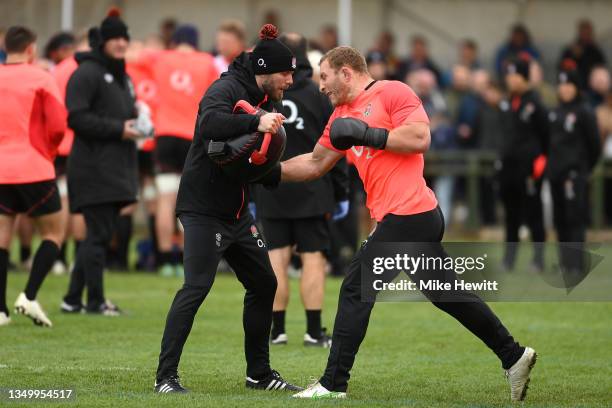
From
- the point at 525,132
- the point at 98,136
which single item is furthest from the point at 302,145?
the point at 525,132

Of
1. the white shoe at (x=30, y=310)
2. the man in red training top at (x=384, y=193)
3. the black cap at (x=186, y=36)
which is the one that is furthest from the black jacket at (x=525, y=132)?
the man in red training top at (x=384, y=193)

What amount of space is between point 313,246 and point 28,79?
2680 millimetres

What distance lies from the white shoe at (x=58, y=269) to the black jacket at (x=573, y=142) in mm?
6151

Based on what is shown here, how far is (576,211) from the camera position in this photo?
609 inches

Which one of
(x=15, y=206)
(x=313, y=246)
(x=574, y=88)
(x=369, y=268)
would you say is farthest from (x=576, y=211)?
(x=369, y=268)

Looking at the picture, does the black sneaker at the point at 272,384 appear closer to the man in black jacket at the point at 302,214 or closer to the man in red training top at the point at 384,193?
the man in red training top at the point at 384,193

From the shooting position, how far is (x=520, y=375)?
7180 millimetres

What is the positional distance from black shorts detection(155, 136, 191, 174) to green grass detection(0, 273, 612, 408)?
2054 millimetres

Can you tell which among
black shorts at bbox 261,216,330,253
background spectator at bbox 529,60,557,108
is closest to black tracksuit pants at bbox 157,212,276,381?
black shorts at bbox 261,216,330,253

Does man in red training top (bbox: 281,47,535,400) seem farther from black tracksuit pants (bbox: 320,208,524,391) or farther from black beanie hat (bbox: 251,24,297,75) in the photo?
black beanie hat (bbox: 251,24,297,75)

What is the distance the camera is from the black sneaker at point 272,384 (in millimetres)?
7434

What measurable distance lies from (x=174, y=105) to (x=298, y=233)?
4.76 meters

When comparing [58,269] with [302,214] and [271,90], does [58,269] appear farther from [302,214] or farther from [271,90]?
[271,90]

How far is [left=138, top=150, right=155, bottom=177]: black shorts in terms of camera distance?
1544cm
